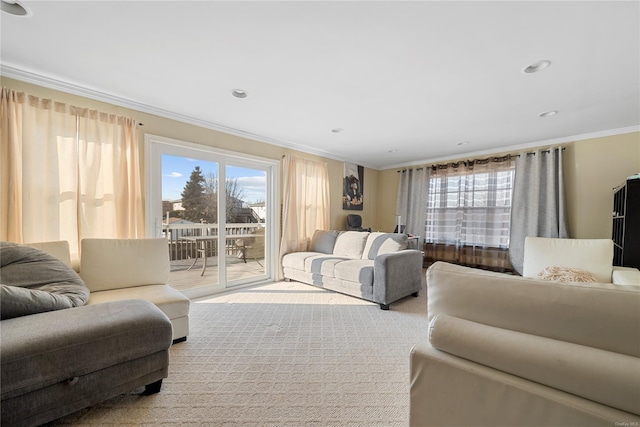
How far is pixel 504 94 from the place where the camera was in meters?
2.52

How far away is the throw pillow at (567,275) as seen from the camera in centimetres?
209

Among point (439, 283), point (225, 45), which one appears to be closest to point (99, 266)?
point (225, 45)

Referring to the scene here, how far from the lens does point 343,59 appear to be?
197 centimetres

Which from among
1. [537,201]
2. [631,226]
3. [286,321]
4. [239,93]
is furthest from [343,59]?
[537,201]

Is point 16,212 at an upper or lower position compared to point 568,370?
upper

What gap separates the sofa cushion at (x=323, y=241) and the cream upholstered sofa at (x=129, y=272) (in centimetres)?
248

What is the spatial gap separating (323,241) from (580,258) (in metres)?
3.21

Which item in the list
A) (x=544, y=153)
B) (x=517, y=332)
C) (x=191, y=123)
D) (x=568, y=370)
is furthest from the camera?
(x=544, y=153)

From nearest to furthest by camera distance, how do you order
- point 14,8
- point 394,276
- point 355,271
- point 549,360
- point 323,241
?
point 549,360 < point 14,8 < point 394,276 < point 355,271 < point 323,241

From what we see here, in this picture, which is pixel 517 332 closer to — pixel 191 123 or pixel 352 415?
pixel 352 415

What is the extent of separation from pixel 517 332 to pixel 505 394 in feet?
0.75

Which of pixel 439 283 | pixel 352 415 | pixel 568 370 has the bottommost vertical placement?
pixel 352 415

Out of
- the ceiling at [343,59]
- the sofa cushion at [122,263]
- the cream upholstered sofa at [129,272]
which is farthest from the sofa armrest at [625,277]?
the sofa cushion at [122,263]

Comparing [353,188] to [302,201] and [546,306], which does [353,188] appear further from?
[546,306]
